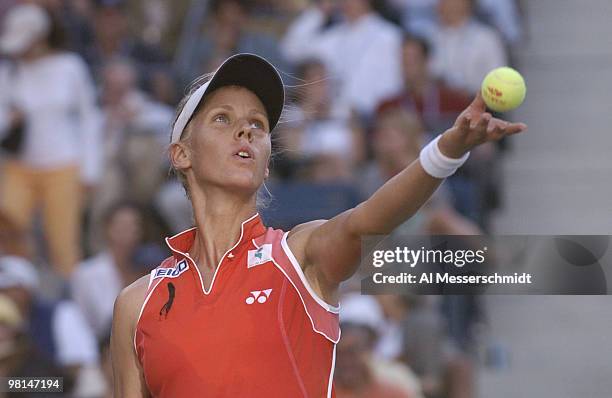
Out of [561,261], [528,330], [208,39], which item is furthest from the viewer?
[208,39]

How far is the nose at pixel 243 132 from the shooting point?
10.2 feet

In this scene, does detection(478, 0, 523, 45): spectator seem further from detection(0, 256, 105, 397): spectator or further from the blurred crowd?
detection(0, 256, 105, 397): spectator

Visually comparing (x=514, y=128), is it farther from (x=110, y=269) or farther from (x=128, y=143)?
(x=128, y=143)

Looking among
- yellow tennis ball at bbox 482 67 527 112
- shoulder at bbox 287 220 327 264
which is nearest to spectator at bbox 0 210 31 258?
shoulder at bbox 287 220 327 264

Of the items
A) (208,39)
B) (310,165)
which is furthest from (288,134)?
(208,39)

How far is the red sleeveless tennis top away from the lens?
2846 millimetres

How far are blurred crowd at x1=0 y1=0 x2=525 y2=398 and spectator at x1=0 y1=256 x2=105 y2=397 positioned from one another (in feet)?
0.03

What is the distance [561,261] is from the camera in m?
4.23

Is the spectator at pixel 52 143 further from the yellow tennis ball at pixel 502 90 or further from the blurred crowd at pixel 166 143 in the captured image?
the yellow tennis ball at pixel 502 90

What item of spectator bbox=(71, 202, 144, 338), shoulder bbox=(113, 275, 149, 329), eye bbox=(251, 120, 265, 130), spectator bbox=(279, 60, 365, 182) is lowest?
shoulder bbox=(113, 275, 149, 329)

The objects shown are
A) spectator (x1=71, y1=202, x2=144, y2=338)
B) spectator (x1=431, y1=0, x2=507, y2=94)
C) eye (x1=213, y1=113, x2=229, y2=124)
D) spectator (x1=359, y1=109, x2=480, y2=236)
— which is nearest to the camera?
eye (x1=213, y1=113, x2=229, y2=124)

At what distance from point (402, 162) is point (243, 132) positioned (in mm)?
3725

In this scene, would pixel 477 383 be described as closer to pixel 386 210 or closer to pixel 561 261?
pixel 561 261

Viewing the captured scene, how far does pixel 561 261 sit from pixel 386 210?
65.9 inches
